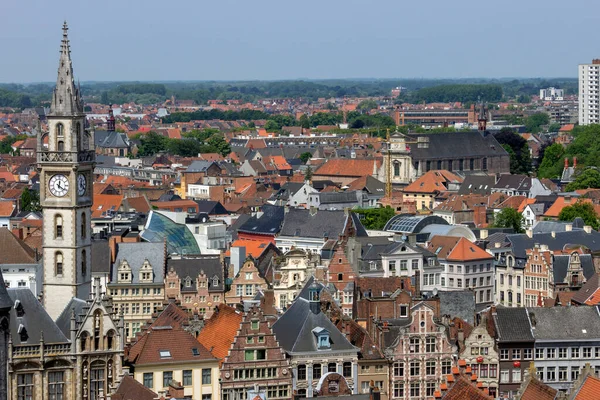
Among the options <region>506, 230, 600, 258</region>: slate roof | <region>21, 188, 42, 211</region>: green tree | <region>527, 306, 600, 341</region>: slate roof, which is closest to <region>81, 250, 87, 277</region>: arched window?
<region>527, 306, 600, 341</region>: slate roof

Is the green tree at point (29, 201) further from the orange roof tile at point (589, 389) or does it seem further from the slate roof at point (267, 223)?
the orange roof tile at point (589, 389)

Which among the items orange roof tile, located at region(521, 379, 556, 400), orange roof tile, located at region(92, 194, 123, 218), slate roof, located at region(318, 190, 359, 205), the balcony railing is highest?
the balcony railing

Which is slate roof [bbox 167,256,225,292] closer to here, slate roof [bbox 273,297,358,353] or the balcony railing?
slate roof [bbox 273,297,358,353]

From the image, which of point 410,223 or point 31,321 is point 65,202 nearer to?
point 31,321

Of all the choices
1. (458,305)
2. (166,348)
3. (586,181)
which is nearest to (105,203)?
(586,181)

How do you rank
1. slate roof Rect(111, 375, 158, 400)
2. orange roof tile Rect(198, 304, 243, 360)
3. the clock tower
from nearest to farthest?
slate roof Rect(111, 375, 158, 400), orange roof tile Rect(198, 304, 243, 360), the clock tower

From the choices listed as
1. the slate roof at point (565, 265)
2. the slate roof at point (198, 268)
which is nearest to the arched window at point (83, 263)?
the slate roof at point (198, 268)

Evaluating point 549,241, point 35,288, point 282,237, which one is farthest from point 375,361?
point 282,237
